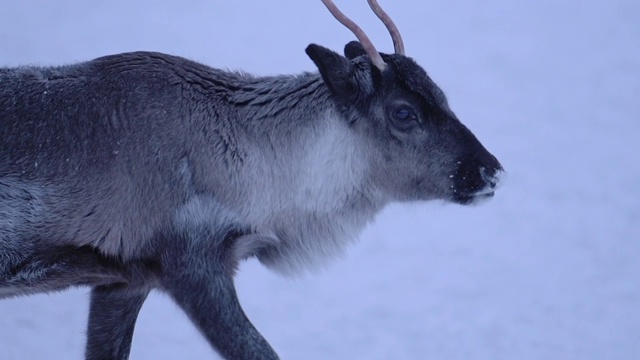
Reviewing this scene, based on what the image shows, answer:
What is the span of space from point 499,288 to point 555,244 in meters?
0.98

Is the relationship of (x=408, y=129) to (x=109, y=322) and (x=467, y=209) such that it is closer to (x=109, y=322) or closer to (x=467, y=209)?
(x=109, y=322)

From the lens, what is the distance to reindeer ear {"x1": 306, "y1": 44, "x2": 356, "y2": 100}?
16.6 feet

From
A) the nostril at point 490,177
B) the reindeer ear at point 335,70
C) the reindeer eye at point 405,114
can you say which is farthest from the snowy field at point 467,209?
the reindeer ear at point 335,70

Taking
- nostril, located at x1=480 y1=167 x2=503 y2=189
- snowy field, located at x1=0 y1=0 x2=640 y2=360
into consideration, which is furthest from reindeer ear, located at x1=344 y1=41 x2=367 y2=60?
nostril, located at x1=480 y1=167 x2=503 y2=189

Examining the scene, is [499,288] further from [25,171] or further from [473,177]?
[25,171]

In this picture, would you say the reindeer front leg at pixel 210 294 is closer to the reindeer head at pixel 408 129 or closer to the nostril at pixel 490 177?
the reindeer head at pixel 408 129

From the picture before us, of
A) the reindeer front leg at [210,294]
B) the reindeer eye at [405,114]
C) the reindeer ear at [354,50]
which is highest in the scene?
the reindeer ear at [354,50]

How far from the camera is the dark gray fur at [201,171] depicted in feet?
15.9

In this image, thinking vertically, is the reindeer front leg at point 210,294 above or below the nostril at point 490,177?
below

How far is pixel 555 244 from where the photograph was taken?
8656 millimetres

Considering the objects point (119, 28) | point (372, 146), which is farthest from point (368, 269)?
point (119, 28)

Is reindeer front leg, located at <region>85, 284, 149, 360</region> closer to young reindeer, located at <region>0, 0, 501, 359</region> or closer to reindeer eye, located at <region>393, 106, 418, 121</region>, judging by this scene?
young reindeer, located at <region>0, 0, 501, 359</region>

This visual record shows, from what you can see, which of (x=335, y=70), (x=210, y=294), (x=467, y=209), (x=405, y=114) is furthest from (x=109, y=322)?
(x=467, y=209)

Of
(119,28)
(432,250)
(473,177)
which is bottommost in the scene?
(473,177)
